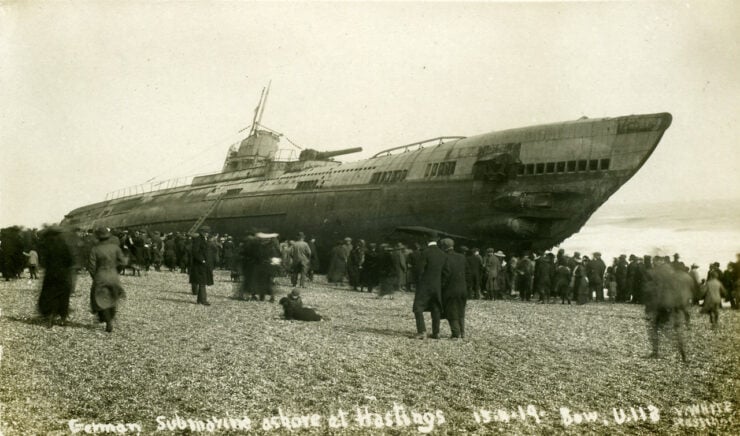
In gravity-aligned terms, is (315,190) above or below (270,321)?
above

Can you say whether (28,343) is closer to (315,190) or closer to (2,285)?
(2,285)

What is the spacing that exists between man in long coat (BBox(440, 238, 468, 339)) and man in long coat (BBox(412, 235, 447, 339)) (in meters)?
0.12

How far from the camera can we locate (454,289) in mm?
11438

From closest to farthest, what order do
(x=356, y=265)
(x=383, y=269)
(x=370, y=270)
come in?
1. (x=383, y=269)
2. (x=370, y=270)
3. (x=356, y=265)

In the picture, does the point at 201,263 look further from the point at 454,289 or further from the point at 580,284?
the point at 580,284

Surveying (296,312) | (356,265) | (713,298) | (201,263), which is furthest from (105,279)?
(713,298)

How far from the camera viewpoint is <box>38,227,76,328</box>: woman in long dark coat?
10961mm

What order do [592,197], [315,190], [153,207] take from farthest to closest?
1. [153,207]
2. [315,190]
3. [592,197]

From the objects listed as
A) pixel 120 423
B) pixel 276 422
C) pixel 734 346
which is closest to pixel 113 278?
pixel 120 423

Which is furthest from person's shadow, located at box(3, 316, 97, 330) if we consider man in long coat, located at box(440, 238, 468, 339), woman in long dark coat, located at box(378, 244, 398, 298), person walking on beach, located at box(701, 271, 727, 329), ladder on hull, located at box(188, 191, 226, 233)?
ladder on hull, located at box(188, 191, 226, 233)

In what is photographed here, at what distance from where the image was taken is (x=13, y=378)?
7664 mm

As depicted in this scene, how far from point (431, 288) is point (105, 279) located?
18.6ft

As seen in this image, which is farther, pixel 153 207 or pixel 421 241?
pixel 153 207

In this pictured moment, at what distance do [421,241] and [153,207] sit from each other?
2545 cm
